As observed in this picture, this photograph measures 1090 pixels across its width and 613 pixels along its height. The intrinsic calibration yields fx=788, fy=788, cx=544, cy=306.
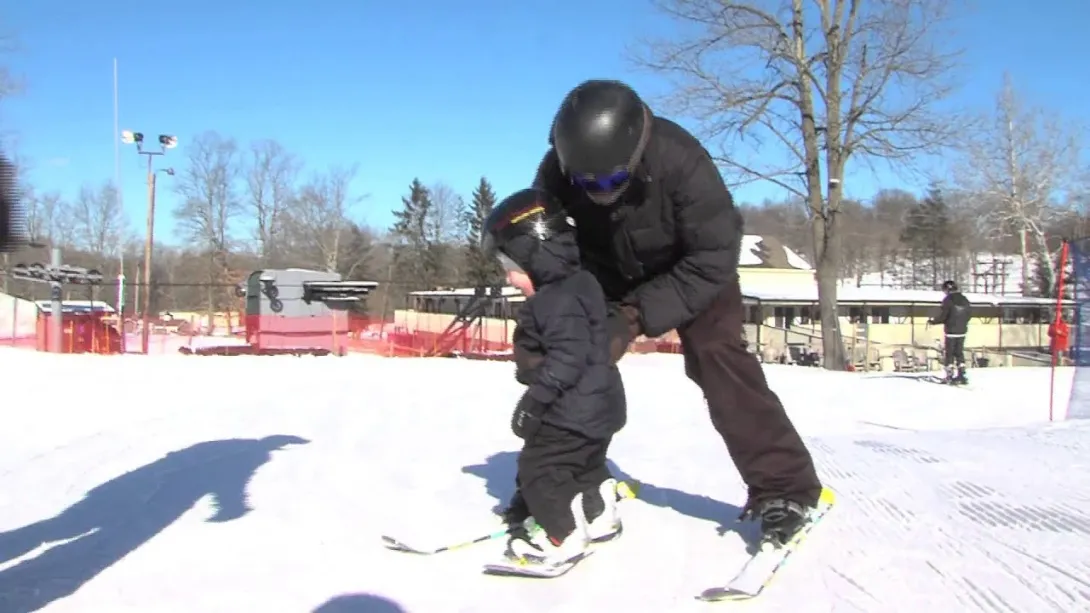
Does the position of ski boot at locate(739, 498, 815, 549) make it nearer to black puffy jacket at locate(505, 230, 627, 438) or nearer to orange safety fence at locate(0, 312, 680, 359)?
black puffy jacket at locate(505, 230, 627, 438)

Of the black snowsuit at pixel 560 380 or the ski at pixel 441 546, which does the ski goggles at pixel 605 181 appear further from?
the ski at pixel 441 546

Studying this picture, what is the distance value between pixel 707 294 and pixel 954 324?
1068 centimetres

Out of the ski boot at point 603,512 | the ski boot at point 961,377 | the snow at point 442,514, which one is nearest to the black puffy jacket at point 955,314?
the ski boot at point 961,377

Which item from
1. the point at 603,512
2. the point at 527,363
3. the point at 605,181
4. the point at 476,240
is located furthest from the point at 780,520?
the point at 476,240

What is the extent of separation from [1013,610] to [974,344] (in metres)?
38.0

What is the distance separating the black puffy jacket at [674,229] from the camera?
2662mm

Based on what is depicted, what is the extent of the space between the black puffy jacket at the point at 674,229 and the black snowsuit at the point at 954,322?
387 inches

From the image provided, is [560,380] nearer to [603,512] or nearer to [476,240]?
[603,512]

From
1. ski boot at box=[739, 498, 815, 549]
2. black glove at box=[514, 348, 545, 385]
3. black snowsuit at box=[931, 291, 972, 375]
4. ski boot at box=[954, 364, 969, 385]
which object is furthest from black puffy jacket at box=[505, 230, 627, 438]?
black snowsuit at box=[931, 291, 972, 375]

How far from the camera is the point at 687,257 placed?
272 centimetres

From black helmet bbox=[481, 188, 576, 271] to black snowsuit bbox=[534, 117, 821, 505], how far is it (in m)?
0.19

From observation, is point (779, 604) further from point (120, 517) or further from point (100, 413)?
point (100, 413)

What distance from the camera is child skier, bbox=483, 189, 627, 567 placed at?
8.71 feet

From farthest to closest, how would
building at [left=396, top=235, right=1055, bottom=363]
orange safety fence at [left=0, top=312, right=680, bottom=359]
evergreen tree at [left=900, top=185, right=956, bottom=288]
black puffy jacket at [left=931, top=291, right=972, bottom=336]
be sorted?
evergreen tree at [left=900, top=185, right=956, bottom=288], building at [left=396, top=235, right=1055, bottom=363], orange safety fence at [left=0, top=312, right=680, bottom=359], black puffy jacket at [left=931, top=291, right=972, bottom=336]
